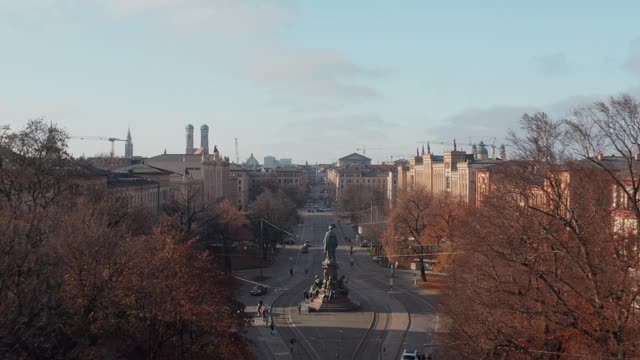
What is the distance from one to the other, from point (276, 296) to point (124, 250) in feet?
114

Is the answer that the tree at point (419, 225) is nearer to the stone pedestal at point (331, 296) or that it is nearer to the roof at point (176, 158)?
the stone pedestal at point (331, 296)

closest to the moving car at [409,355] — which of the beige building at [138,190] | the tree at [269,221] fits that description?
the beige building at [138,190]

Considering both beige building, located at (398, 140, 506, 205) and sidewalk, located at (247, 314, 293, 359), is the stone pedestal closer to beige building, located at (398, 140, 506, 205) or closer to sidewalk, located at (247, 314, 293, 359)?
sidewalk, located at (247, 314, 293, 359)

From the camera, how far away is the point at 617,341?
23.6 meters

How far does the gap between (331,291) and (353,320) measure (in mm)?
4771

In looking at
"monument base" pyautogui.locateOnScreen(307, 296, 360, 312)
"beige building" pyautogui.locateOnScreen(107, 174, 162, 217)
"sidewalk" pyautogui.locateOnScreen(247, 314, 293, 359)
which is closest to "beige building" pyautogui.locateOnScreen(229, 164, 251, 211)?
"beige building" pyautogui.locateOnScreen(107, 174, 162, 217)

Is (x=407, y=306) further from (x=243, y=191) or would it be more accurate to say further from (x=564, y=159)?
(x=243, y=191)

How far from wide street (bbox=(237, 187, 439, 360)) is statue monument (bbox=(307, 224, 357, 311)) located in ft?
2.70

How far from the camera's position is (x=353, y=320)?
54250 millimetres

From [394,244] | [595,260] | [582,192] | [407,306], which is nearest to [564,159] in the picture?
[582,192]

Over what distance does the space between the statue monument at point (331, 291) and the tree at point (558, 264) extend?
24.2 m

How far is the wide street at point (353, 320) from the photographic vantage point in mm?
45344

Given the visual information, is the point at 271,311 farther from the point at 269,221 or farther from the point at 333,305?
the point at 269,221

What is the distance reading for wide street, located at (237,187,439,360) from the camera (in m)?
45.3
